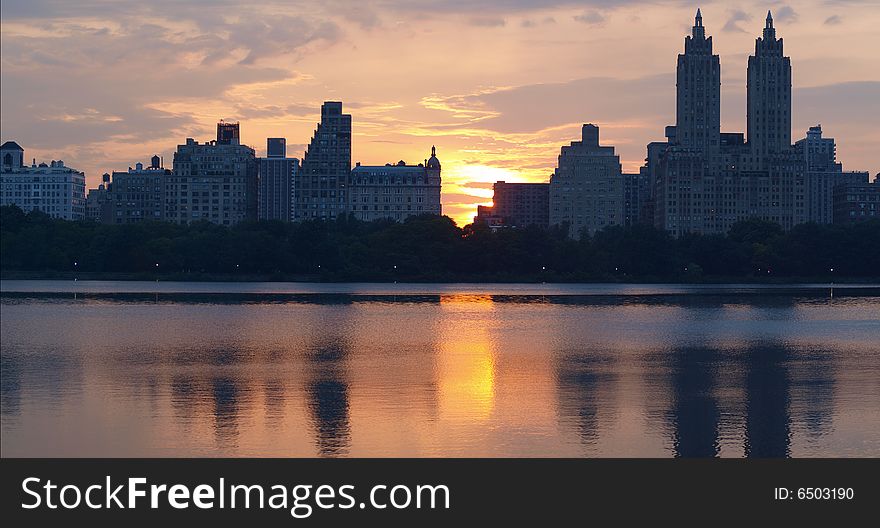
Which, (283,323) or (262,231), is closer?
(283,323)

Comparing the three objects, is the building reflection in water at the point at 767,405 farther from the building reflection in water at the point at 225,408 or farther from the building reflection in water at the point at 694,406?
the building reflection in water at the point at 225,408

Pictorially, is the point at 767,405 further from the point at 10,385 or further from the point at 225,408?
the point at 10,385

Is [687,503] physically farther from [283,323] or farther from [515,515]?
[283,323]

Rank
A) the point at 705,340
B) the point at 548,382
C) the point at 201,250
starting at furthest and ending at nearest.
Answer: the point at 201,250 → the point at 705,340 → the point at 548,382

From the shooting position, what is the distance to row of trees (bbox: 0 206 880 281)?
139 m

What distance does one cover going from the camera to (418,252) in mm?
150625

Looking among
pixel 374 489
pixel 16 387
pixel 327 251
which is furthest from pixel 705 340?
pixel 327 251

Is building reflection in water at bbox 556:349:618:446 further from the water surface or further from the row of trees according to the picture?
the row of trees

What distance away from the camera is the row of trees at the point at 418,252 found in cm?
13938

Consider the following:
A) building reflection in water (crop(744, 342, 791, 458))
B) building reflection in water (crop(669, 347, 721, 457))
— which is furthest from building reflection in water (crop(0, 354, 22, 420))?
building reflection in water (crop(744, 342, 791, 458))

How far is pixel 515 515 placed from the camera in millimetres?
18281

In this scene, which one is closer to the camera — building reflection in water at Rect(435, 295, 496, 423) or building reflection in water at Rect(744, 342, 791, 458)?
building reflection in water at Rect(744, 342, 791, 458)

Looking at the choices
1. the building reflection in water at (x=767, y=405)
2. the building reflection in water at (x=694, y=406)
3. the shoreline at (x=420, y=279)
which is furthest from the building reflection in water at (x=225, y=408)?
the shoreline at (x=420, y=279)

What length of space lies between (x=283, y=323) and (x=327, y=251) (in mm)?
82861
